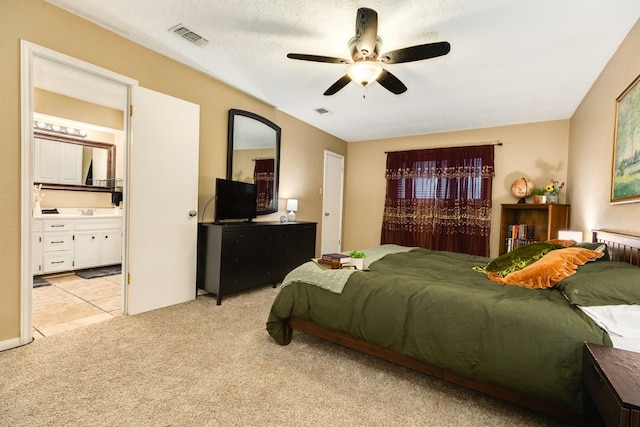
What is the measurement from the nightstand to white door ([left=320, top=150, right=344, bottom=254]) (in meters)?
4.48

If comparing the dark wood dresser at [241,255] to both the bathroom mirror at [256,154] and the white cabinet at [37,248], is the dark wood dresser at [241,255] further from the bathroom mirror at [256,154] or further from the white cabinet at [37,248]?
the white cabinet at [37,248]

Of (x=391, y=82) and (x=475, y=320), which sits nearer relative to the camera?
(x=475, y=320)

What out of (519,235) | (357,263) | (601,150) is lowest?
(357,263)

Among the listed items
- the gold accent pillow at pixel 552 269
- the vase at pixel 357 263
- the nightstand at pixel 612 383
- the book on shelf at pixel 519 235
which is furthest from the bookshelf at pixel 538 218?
the nightstand at pixel 612 383

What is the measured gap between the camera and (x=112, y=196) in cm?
489

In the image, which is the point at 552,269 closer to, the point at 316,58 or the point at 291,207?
the point at 316,58

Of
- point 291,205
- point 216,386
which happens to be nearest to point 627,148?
point 216,386

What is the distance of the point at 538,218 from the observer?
433 centimetres

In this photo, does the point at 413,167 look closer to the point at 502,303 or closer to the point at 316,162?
the point at 316,162

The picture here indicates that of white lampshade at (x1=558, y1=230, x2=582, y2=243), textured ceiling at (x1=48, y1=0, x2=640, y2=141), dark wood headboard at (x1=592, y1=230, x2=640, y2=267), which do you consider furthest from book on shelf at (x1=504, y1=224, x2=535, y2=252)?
dark wood headboard at (x1=592, y1=230, x2=640, y2=267)

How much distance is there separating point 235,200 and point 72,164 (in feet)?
10.3

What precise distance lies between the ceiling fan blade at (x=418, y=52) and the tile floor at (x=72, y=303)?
11.1 ft

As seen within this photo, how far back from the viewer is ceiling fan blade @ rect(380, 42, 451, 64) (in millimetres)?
2014

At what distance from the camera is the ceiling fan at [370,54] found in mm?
1963
